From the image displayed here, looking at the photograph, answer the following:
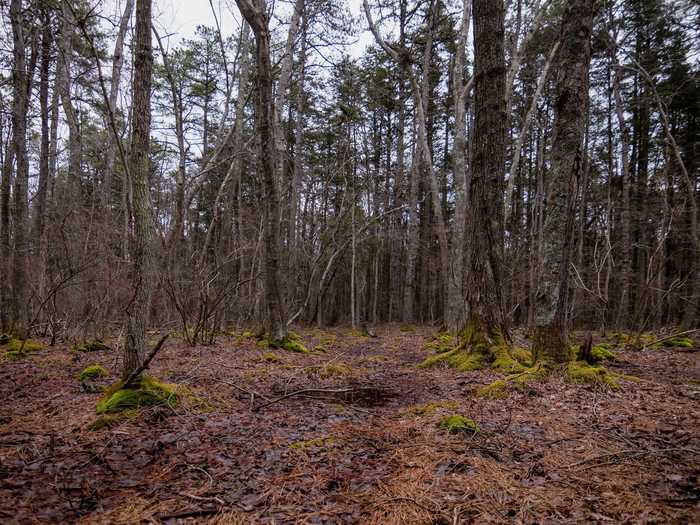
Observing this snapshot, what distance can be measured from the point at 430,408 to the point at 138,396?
2.90 m

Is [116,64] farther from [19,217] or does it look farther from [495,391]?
[495,391]

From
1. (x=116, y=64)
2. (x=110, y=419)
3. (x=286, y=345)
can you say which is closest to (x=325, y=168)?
(x=116, y=64)

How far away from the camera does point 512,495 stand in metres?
2.13

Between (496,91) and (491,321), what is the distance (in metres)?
3.57

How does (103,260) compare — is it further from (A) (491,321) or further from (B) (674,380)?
(B) (674,380)

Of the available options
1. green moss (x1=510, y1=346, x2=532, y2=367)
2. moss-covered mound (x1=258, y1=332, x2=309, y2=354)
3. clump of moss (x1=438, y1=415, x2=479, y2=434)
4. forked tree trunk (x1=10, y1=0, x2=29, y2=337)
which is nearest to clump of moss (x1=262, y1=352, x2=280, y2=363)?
moss-covered mound (x1=258, y1=332, x2=309, y2=354)

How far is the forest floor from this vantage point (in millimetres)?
2039

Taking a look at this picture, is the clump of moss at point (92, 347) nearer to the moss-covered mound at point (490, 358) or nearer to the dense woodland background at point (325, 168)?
the dense woodland background at point (325, 168)

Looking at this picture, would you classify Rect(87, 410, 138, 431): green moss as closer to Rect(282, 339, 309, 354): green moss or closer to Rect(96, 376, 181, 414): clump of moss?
Rect(96, 376, 181, 414): clump of moss

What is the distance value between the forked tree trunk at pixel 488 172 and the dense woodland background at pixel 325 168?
8 centimetres

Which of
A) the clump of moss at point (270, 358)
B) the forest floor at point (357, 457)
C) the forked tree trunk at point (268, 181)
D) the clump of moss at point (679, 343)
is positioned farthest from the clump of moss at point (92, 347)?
the clump of moss at point (679, 343)

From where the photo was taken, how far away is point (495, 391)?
428cm

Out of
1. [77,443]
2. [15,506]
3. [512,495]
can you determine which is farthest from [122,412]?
[512,495]

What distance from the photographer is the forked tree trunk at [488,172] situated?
576 cm
